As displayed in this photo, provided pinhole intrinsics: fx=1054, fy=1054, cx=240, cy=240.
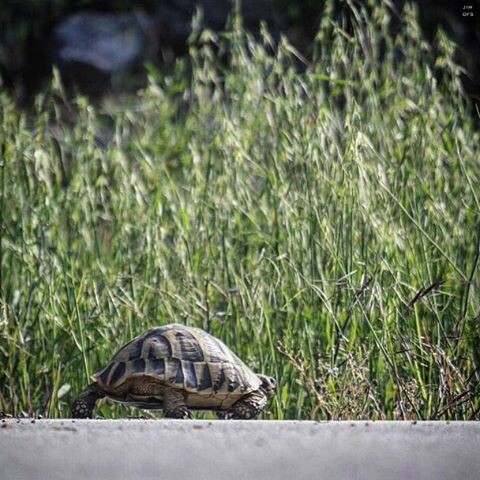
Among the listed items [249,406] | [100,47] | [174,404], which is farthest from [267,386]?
[100,47]

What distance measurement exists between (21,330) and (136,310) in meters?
0.43

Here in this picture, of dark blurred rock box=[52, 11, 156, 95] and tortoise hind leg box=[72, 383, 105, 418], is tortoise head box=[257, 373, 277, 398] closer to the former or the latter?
tortoise hind leg box=[72, 383, 105, 418]

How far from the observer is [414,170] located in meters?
2.90

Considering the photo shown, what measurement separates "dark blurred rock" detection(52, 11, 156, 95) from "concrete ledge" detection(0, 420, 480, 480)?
14.3ft

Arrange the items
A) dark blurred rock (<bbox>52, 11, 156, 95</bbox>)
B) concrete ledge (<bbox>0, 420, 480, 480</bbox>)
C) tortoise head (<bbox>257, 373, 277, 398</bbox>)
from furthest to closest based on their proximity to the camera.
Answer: dark blurred rock (<bbox>52, 11, 156, 95</bbox>) → tortoise head (<bbox>257, 373, 277, 398</bbox>) → concrete ledge (<bbox>0, 420, 480, 480</bbox>)

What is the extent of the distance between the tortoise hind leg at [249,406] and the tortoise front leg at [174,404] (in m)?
0.12

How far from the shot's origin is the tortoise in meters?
A: 2.25

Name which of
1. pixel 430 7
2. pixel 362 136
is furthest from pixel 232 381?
pixel 430 7

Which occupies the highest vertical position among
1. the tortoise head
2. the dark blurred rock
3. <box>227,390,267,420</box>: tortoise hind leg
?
the dark blurred rock

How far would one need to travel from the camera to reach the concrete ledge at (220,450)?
193 cm

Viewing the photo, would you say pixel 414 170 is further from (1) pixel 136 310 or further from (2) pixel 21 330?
(2) pixel 21 330

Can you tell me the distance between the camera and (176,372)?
225 centimetres

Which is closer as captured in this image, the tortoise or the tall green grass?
the tortoise

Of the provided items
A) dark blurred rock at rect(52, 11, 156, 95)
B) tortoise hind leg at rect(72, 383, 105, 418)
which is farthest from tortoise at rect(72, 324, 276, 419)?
dark blurred rock at rect(52, 11, 156, 95)
